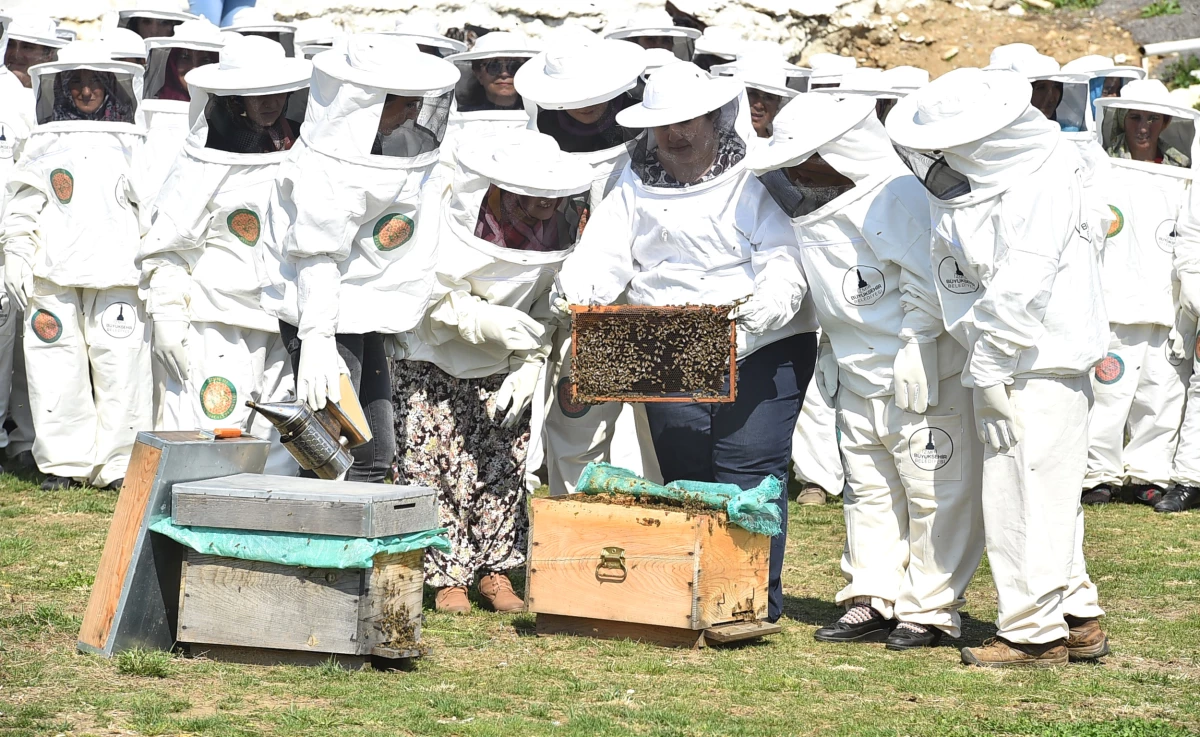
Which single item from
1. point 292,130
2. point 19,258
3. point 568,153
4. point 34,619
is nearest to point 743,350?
point 568,153

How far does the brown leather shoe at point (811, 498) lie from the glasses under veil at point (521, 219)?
3.18 m

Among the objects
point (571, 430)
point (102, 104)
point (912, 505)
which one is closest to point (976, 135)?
point (912, 505)

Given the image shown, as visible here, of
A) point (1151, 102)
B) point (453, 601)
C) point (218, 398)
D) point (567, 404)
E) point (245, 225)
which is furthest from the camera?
point (1151, 102)

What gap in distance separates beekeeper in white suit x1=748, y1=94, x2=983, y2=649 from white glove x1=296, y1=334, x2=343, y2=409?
162 cm

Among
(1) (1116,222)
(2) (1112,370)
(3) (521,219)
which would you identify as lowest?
(2) (1112,370)

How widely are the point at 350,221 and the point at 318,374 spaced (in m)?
0.54

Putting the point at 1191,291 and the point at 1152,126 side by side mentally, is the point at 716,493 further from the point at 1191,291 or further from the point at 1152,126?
the point at 1152,126

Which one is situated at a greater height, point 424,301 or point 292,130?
point 292,130

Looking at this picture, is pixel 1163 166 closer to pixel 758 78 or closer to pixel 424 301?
pixel 758 78

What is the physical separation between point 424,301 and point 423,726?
1.80 metres

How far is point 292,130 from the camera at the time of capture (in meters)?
5.84

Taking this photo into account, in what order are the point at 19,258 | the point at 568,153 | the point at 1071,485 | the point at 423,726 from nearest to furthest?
1. the point at 423,726
2. the point at 1071,485
3. the point at 568,153
4. the point at 19,258

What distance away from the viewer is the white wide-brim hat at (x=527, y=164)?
5156 millimetres

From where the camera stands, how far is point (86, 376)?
26.4 feet
